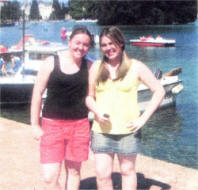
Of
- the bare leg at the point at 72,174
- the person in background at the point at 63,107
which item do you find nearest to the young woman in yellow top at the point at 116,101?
the person in background at the point at 63,107

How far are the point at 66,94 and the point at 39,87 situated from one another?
21 centimetres

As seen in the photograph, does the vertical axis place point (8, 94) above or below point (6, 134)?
below

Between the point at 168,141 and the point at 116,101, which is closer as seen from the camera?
the point at 116,101

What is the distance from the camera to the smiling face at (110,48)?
283 centimetres

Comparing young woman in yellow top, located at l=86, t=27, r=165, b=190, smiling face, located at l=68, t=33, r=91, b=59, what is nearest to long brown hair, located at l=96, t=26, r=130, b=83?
young woman in yellow top, located at l=86, t=27, r=165, b=190

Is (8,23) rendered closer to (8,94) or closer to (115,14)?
(115,14)

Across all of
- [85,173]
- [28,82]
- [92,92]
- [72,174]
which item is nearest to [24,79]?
[28,82]

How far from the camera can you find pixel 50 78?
2936 millimetres

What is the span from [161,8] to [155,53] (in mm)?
55184

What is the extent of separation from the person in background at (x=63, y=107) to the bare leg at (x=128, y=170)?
333mm

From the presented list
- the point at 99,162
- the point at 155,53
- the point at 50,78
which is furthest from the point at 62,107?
the point at 155,53

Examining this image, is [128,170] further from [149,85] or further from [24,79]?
[24,79]

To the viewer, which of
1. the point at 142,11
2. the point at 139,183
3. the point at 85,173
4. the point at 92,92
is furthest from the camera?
the point at 142,11

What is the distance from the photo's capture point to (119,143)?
9.49ft
